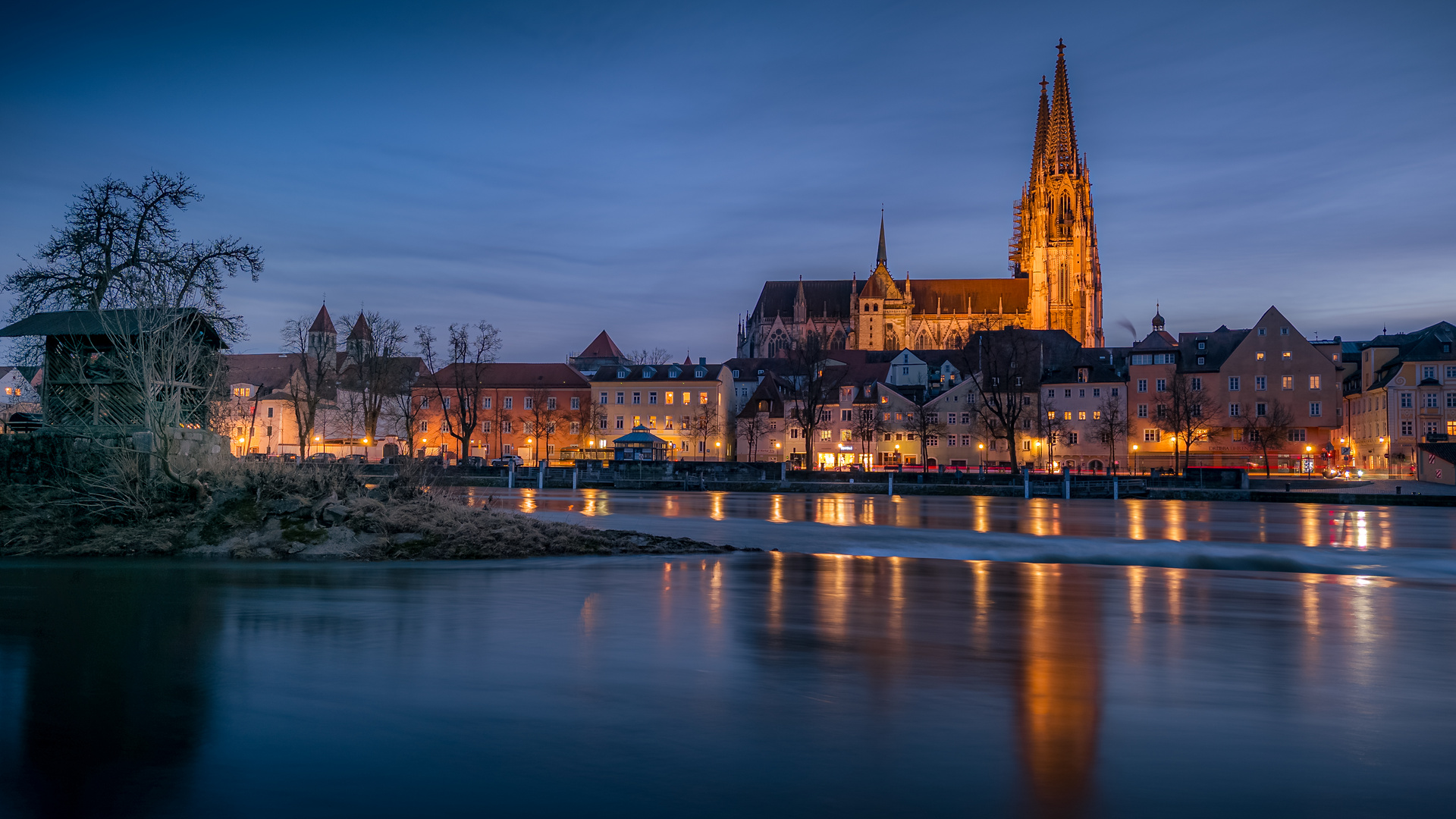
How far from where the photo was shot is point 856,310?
15888 cm

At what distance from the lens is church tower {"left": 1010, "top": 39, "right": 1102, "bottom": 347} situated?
487ft

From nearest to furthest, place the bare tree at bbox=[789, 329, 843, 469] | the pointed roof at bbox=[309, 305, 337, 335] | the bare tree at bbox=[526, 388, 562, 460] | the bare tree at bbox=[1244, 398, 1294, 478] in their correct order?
the bare tree at bbox=[1244, 398, 1294, 478], the bare tree at bbox=[789, 329, 843, 469], the bare tree at bbox=[526, 388, 562, 460], the pointed roof at bbox=[309, 305, 337, 335]

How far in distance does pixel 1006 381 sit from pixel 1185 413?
1546 centimetres

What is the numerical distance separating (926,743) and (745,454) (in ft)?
309

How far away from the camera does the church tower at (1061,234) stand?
148375 mm

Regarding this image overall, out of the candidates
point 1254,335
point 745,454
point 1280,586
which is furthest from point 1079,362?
point 1280,586

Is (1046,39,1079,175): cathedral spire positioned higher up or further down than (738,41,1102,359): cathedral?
higher up

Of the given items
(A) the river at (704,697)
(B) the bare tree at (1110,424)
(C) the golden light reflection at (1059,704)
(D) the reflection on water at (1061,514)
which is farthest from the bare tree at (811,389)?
(C) the golden light reflection at (1059,704)

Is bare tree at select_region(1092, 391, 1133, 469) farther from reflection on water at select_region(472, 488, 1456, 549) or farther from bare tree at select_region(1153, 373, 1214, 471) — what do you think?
reflection on water at select_region(472, 488, 1456, 549)

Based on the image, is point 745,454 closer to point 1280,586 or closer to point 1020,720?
point 1280,586

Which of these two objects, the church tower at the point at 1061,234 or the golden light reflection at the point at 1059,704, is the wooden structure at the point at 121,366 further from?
the church tower at the point at 1061,234

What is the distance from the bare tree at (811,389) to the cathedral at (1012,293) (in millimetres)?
47758

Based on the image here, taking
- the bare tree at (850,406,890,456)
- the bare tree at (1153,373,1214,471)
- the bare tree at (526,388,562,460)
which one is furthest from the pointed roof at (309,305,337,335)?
the bare tree at (1153,373,1214,471)

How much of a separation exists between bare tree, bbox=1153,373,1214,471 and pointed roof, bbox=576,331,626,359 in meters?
81.0
